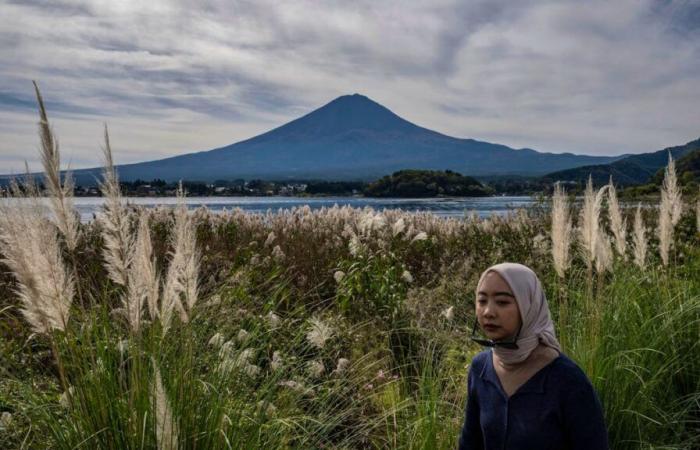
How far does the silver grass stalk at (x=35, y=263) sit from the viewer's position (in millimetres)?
2480

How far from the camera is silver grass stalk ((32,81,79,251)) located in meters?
2.66

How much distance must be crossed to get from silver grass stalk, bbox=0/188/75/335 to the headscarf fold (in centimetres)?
178

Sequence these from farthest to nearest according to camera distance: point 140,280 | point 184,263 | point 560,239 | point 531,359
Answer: point 560,239 < point 184,263 < point 140,280 < point 531,359

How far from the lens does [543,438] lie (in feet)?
8.02

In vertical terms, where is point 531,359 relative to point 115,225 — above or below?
below

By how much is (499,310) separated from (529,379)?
1.07 ft

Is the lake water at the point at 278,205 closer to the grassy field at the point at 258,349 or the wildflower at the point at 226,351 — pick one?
the grassy field at the point at 258,349

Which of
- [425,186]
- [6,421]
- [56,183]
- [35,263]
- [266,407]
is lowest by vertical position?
[6,421]

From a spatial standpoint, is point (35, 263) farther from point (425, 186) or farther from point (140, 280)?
point (425, 186)

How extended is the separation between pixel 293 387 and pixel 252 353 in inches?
13.9

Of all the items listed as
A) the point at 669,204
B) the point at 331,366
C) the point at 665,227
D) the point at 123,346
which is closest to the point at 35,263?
the point at 123,346

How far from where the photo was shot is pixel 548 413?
243 cm

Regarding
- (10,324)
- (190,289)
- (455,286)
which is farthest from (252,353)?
(455,286)

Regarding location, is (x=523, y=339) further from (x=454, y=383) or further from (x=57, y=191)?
(x=57, y=191)
